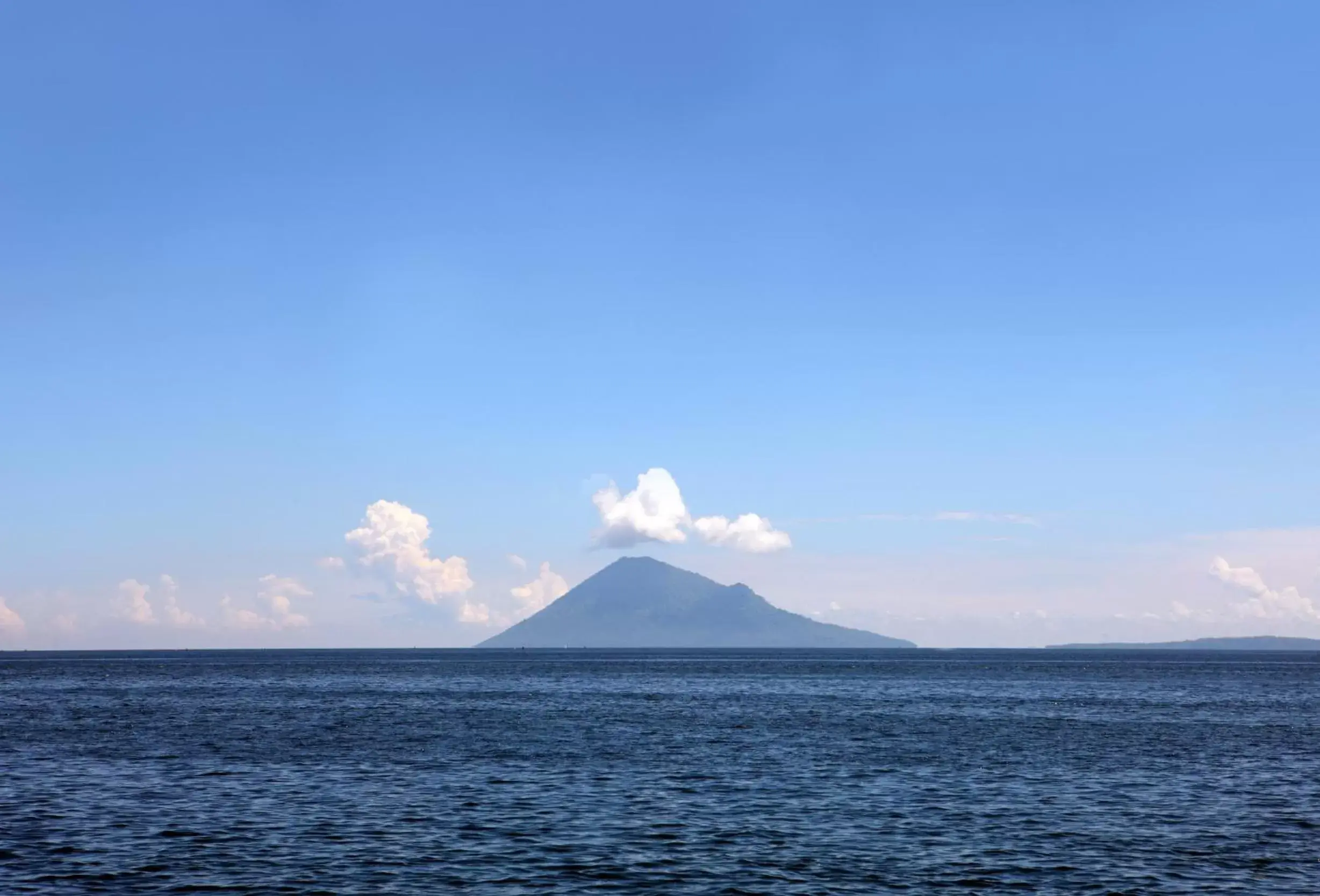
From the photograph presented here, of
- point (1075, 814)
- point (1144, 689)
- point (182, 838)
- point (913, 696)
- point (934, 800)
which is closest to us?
point (182, 838)

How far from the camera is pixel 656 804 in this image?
5059 centimetres

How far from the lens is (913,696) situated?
14162 cm

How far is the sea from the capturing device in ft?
120

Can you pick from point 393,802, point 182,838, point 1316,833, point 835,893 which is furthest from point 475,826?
point 1316,833

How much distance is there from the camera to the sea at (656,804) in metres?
36.7

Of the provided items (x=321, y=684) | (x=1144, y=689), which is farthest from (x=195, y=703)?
(x=1144, y=689)

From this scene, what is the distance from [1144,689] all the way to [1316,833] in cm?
13203

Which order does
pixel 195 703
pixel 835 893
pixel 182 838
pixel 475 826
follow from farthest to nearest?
pixel 195 703 < pixel 475 826 < pixel 182 838 < pixel 835 893

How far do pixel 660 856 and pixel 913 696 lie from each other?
109 m

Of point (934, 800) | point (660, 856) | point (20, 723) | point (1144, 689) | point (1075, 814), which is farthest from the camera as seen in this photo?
point (1144, 689)

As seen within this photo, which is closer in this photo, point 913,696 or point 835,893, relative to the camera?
point 835,893

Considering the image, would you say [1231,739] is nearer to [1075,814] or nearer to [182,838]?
[1075,814]

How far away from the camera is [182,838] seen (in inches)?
1654

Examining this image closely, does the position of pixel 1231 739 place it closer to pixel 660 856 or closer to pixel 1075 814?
pixel 1075 814
